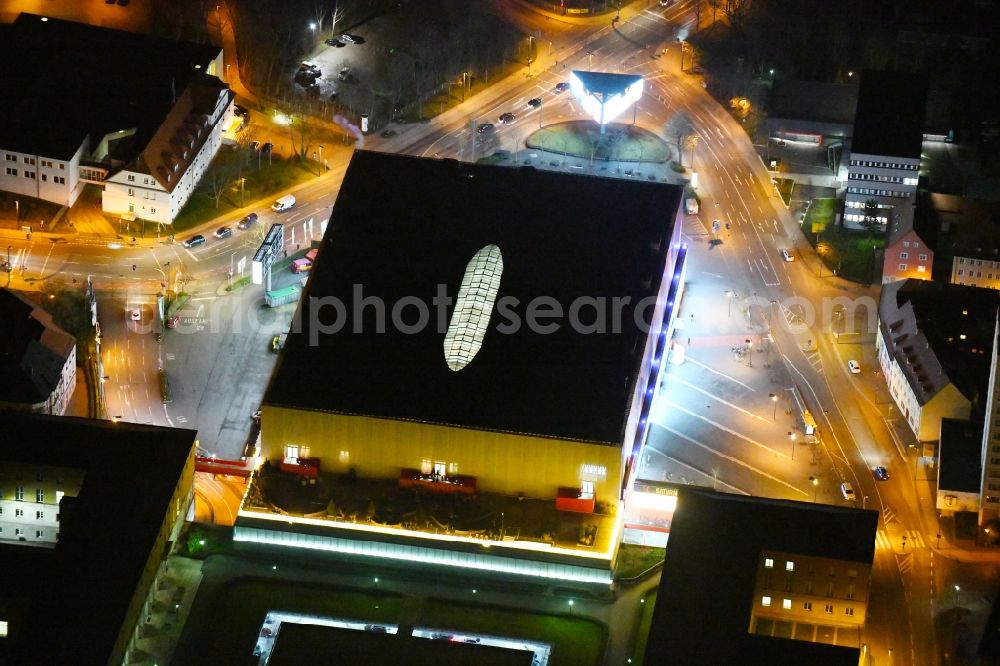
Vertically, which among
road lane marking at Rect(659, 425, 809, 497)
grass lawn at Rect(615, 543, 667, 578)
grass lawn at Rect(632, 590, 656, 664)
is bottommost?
grass lawn at Rect(632, 590, 656, 664)

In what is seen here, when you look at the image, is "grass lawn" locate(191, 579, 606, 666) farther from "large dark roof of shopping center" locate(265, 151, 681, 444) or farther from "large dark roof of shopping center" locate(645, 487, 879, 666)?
"large dark roof of shopping center" locate(265, 151, 681, 444)

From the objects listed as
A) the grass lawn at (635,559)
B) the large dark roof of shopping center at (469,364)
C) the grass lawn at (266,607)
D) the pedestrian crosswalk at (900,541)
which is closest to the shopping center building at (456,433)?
the large dark roof of shopping center at (469,364)

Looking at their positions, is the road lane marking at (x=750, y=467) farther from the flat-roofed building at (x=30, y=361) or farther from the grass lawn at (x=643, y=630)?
the flat-roofed building at (x=30, y=361)

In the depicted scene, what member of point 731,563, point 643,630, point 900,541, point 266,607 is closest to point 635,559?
point 643,630

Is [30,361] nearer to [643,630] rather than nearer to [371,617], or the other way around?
[371,617]

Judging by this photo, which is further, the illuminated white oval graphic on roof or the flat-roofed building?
the flat-roofed building

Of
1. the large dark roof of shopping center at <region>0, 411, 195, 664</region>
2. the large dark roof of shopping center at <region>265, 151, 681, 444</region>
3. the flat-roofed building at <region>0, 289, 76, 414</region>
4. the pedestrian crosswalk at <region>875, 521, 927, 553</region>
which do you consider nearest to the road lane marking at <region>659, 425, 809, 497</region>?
the pedestrian crosswalk at <region>875, 521, 927, 553</region>
